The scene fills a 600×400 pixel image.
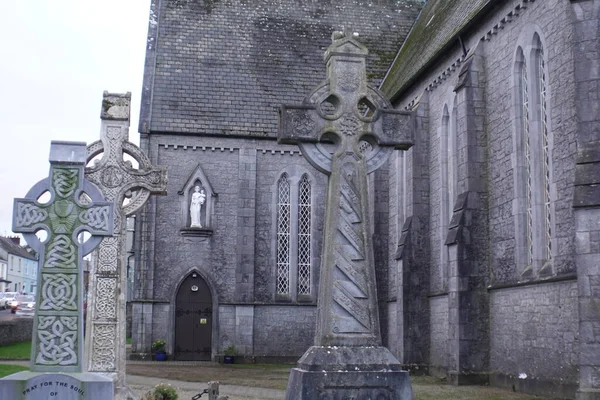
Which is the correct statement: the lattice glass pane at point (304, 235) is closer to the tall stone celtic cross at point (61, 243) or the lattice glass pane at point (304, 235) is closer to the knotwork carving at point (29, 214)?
the tall stone celtic cross at point (61, 243)

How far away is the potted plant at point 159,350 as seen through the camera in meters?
27.3

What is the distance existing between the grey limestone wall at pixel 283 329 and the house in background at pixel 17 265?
61.0m

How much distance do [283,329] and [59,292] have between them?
2117 centimetres

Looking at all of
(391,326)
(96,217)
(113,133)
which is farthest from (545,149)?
(96,217)

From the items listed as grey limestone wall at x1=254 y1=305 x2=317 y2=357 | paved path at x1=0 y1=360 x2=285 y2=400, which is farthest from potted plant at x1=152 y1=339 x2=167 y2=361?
paved path at x1=0 y1=360 x2=285 y2=400

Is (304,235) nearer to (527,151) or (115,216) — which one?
(527,151)

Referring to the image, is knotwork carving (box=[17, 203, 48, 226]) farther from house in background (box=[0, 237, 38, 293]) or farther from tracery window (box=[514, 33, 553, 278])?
house in background (box=[0, 237, 38, 293])

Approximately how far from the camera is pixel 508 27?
19.0 metres

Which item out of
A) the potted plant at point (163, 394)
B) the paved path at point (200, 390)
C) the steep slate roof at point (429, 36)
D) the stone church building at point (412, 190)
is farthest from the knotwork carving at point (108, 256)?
the steep slate roof at point (429, 36)

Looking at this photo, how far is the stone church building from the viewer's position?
51.5 feet

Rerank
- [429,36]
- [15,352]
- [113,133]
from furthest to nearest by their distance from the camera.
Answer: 1. [15,352]
2. [429,36]
3. [113,133]

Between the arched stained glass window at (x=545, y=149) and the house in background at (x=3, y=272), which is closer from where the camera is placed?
the arched stained glass window at (x=545, y=149)

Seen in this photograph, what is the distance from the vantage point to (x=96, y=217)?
26.6 feet

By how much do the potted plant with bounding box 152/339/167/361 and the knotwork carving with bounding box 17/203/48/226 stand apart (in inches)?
792
